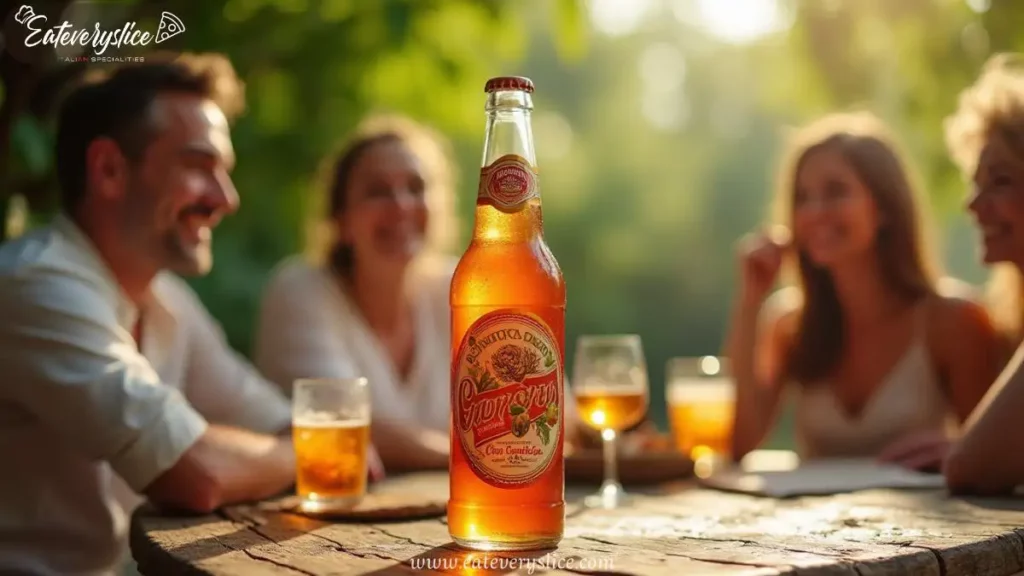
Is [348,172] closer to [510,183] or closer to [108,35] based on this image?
[108,35]

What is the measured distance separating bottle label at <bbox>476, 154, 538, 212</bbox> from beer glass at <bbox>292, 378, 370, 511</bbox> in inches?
25.6

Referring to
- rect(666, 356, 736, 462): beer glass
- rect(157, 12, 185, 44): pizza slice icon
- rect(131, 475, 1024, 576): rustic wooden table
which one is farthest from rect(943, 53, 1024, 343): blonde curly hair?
rect(157, 12, 185, 44): pizza slice icon

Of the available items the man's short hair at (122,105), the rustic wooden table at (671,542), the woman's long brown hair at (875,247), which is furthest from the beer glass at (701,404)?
the man's short hair at (122,105)

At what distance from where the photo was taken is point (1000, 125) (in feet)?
8.34

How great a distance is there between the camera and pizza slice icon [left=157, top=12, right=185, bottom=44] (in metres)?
3.35

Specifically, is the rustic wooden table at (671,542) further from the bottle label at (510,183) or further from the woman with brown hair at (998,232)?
the bottle label at (510,183)

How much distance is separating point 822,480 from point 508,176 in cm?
125

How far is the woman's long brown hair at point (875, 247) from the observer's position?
3.51 meters

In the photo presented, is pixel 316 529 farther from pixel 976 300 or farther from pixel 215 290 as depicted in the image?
pixel 215 290

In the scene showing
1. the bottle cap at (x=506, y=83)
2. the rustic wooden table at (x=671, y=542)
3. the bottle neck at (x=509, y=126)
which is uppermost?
the bottle cap at (x=506, y=83)

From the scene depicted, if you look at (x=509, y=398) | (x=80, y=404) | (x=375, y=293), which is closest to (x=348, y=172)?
(x=375, y=293)

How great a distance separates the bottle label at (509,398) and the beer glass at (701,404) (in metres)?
1.32

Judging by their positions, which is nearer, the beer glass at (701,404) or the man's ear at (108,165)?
the man's ear at (108,165)

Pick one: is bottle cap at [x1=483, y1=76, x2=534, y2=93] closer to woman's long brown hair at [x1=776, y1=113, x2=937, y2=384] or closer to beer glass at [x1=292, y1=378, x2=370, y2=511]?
beer glass at [x1=292, y1=378, x2=370, y2=511]
